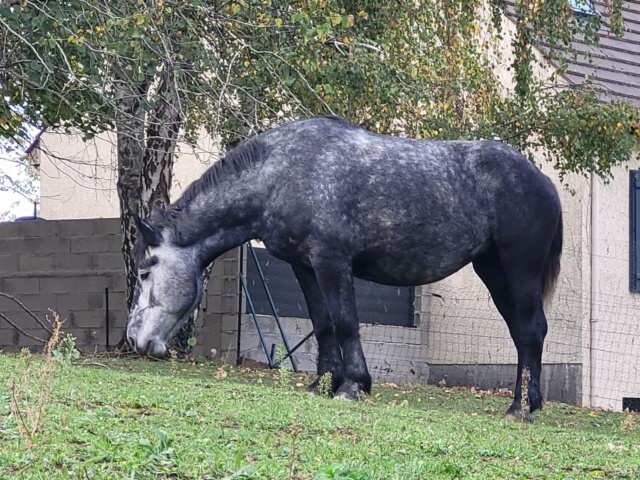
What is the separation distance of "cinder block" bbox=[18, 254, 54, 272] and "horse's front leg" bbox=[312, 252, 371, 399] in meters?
8.80

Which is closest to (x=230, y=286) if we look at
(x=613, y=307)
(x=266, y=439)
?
(x=613, y=307)

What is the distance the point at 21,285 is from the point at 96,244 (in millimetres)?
1449

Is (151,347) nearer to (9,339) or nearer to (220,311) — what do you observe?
(220,311)

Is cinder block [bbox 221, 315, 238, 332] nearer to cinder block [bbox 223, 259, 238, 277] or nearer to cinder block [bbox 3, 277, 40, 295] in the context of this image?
cinder block [bbox 223, 259, 238, 277]

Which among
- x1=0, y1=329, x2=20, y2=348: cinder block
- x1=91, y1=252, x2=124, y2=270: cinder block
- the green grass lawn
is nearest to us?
the green grass lawn

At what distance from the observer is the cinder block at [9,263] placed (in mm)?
17562

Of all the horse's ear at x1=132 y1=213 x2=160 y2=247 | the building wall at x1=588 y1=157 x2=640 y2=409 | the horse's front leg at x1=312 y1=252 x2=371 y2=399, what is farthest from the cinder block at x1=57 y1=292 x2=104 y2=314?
the horse's front leg at x1=312 y1=252 x2=371 y2=399

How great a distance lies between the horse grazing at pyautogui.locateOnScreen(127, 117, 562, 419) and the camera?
9.24m

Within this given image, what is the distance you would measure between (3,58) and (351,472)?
7560mm

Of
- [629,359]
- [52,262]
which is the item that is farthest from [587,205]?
[52,262]

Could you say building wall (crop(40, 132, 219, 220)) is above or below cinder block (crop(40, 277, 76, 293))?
above

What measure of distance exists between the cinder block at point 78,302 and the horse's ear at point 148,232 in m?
7.50

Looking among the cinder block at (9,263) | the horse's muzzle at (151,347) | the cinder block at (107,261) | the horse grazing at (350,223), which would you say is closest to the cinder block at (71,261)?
the cinder block at (107,261)

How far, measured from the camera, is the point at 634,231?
16969 mm
